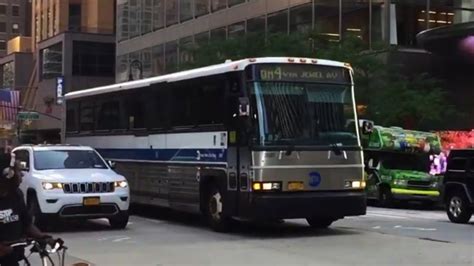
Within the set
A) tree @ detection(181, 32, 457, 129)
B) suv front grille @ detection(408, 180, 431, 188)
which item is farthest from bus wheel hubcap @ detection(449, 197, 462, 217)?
tree @ detection(181, 32, 457, 129)

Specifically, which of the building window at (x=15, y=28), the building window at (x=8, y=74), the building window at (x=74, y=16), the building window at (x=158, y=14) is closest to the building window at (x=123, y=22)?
the building window at (x=158, y=14)

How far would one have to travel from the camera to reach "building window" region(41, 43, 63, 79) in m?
76.8

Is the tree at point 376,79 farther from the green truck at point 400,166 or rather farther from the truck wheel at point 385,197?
the truck wheel at point 385,197

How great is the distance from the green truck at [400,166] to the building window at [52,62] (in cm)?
5667

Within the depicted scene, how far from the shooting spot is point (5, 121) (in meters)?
75.0

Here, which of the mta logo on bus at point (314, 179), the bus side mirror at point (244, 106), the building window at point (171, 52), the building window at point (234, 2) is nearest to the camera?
the bus side mirror at point (244, 106)

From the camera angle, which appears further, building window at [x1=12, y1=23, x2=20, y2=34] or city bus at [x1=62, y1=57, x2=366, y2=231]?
building window at [x1=12, y1=23, x2=20, y2=34]

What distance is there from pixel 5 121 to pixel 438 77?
2022 inches

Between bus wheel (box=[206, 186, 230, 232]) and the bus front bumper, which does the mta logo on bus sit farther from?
bus wheel (box=[206, 186, 230, 232])

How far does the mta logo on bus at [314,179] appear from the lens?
538 inches

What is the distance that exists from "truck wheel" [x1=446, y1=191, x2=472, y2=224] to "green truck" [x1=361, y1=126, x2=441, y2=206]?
18.4 feet

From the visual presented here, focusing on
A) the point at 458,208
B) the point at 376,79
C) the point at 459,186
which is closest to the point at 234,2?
→ the point at 376,79

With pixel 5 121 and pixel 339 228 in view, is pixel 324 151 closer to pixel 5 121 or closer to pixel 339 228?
pixel 339 228

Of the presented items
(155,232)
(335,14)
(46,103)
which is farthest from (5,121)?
(155,232)
